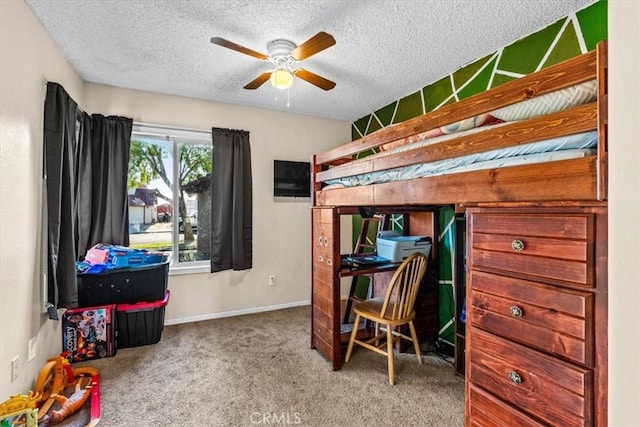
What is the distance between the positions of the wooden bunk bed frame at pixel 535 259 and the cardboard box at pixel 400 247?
106cm

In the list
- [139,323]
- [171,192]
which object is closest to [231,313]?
[139,323]

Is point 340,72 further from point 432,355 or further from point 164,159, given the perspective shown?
point 432,355

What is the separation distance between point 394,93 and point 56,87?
9.63 ft

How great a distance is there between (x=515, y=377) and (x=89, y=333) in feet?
9.89

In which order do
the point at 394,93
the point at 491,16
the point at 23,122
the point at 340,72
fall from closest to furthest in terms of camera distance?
the point at 23,122 → the point at 491,16 → the point at 340,72 → the point at 394,93

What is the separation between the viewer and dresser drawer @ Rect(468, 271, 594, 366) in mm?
1018

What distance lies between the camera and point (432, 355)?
2.53 meters

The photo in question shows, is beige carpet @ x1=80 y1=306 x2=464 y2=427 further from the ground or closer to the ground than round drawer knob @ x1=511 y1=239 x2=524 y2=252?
closer to the ground

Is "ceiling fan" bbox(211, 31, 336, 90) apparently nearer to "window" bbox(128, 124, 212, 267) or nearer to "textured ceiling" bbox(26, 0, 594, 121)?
"textured ceiling" bbox(26, 0, 594, 121)

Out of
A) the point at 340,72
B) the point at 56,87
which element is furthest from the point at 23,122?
the point at 340,72

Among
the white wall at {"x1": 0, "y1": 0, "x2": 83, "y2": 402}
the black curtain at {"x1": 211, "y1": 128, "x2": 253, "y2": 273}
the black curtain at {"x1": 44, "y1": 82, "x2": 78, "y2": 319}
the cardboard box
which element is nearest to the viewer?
the white wall at {"x1": 0, "y1": 0, "x2": 83, "y2": 402}

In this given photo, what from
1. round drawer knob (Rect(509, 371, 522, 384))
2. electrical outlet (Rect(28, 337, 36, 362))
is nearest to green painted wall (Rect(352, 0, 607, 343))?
round drawer knob (Rect(509, 371, 522, 384))

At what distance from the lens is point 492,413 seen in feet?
4.21

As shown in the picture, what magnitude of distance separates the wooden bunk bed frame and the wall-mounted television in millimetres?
2410
